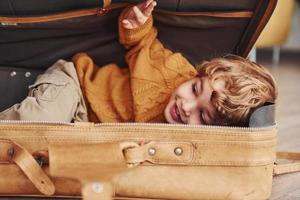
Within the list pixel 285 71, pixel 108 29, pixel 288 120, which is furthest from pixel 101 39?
pixel 285 71

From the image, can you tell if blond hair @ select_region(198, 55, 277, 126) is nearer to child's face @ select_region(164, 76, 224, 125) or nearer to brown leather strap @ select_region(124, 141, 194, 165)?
child's face @ select_region(164, 76, 224, 125)

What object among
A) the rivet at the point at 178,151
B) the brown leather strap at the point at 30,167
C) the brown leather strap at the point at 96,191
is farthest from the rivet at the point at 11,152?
the rivet at the point at 178,151

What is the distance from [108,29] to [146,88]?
190 millimetres

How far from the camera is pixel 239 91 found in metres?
1.12

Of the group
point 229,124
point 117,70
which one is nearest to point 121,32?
point 117,70

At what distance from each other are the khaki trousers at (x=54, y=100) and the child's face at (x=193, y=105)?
20 centimetres

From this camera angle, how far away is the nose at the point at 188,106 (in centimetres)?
113

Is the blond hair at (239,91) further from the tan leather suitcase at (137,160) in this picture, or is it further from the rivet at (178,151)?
the rivet at (178,151)

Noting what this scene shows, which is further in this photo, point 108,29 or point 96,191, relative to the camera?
point 108,29

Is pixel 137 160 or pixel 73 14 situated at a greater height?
pixel 73 14

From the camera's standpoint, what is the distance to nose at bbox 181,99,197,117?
3.72 ft

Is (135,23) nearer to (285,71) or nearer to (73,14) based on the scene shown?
(73,14)

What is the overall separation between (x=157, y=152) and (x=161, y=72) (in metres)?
0.35

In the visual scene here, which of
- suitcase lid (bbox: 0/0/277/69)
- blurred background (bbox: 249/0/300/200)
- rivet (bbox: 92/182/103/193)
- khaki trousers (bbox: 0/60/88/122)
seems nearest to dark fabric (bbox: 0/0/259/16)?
suitcase lid (bbox: 0/0/277/69)
